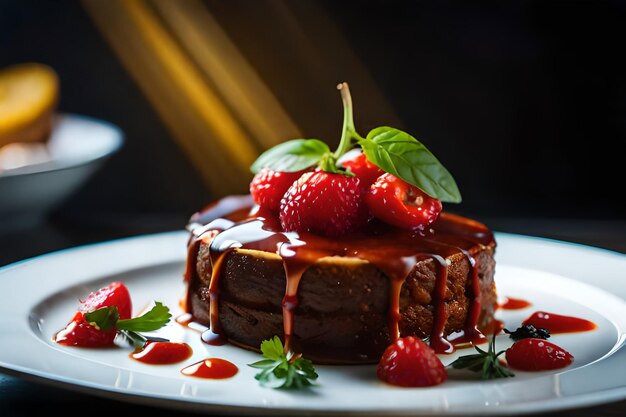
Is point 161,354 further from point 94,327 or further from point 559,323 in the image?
point 559,323

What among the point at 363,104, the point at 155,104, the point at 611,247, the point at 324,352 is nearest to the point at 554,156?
the point at 363,104

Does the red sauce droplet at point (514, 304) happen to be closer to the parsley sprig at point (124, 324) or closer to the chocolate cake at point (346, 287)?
the chocolate cake at point (346, 287)

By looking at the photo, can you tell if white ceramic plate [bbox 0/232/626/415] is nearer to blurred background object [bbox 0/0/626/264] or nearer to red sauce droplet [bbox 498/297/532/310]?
red sauce droplet [bbox 498/297/532/310]

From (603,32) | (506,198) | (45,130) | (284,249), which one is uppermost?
(45,130)

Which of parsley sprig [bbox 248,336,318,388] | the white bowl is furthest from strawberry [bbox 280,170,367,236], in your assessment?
the white bowl

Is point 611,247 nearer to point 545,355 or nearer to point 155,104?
point 545,355

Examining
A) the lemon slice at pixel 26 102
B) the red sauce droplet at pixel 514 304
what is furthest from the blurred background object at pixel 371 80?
the red sauce droplet at pixel 514 304
